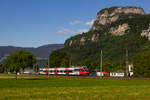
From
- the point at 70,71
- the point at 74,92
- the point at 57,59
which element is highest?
the point at 57,59

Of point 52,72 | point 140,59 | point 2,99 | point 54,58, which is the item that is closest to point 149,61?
point 140,59

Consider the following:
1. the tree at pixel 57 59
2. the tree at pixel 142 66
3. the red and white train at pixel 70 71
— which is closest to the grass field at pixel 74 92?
the tree at pixel 142 66

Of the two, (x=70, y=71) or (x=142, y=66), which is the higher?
(x=142, y=66)

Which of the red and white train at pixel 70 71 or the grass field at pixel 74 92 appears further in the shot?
the red and white train at pixel 70 71

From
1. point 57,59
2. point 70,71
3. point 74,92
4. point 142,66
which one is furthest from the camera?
point 57,59

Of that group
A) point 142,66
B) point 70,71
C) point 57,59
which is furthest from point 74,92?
point 57,59

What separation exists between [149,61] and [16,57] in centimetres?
5112

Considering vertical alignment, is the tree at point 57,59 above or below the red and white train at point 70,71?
above

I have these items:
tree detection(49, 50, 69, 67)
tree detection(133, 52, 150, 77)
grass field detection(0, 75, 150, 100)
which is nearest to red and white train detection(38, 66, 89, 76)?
tree detection(133, 52, 150, 77)

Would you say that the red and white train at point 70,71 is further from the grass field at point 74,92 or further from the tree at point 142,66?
the grass field at point 74,92

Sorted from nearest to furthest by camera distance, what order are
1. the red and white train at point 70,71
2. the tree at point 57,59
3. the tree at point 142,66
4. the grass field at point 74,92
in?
the grass field at point 74,92
the tree at point 142,66
the red and white train at point 70,71
the tree at point 57,59

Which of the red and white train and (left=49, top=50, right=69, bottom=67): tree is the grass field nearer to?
the red and white train

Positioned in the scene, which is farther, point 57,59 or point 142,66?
point 57,59

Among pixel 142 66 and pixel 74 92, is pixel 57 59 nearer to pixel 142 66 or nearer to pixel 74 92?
pixel 142 66
